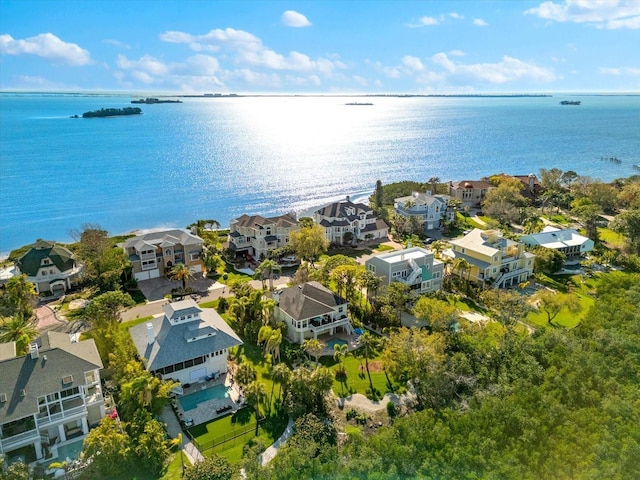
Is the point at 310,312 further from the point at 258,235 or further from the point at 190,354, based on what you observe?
the point at 258,235

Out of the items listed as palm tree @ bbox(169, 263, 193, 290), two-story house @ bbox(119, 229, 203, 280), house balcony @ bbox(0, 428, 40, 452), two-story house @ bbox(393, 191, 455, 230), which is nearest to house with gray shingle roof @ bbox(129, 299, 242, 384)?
house balcony @ bbox(0, 428, 40, 452)

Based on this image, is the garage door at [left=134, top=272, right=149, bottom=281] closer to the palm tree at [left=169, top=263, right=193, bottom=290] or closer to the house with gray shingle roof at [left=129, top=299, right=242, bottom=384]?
the palm tree at [left=169, top=263, right=193, bottom=290]

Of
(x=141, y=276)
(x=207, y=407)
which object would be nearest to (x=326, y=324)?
(x=207, y=407)

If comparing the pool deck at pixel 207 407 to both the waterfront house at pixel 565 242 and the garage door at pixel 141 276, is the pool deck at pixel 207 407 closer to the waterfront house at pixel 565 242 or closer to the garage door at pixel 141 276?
the garage door at pixel 141 276

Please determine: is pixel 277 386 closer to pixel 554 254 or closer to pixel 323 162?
pixel 554 254

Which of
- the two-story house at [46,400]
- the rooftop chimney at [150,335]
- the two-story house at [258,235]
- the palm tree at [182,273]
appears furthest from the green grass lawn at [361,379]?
the two-story house at [258,235]
